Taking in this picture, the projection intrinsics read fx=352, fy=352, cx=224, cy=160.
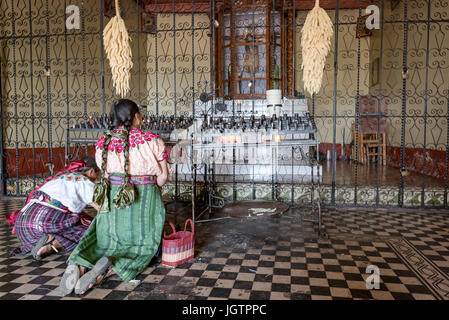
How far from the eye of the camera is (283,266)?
2.96 m

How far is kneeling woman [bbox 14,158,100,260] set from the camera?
3.10 m

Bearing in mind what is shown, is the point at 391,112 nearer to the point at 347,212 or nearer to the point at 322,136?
the point at 322,136

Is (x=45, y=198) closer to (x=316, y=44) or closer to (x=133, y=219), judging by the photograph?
(x=133, y=219)

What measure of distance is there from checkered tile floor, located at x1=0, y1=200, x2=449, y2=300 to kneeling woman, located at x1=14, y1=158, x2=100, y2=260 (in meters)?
0.15

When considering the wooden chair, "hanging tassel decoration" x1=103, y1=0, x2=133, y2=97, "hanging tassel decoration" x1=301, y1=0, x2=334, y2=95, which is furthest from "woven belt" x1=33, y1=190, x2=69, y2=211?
the wooden chair

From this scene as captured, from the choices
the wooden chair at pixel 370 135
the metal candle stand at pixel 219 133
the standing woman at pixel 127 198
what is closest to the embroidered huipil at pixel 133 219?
the standing woman at pixel 127 198

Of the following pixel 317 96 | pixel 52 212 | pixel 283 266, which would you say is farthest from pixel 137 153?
pixel 317 96

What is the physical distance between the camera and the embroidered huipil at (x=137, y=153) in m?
2.77

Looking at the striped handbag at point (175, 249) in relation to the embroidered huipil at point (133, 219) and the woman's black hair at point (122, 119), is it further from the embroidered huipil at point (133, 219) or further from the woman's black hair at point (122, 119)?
the woman's black hair at point (122, 119)

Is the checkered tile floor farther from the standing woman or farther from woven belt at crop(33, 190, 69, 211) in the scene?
woven belt at crop(33, 190, 69, 211)

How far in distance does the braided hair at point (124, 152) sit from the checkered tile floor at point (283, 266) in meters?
0.60

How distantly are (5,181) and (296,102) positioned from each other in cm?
558

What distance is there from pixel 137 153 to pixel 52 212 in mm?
1045
